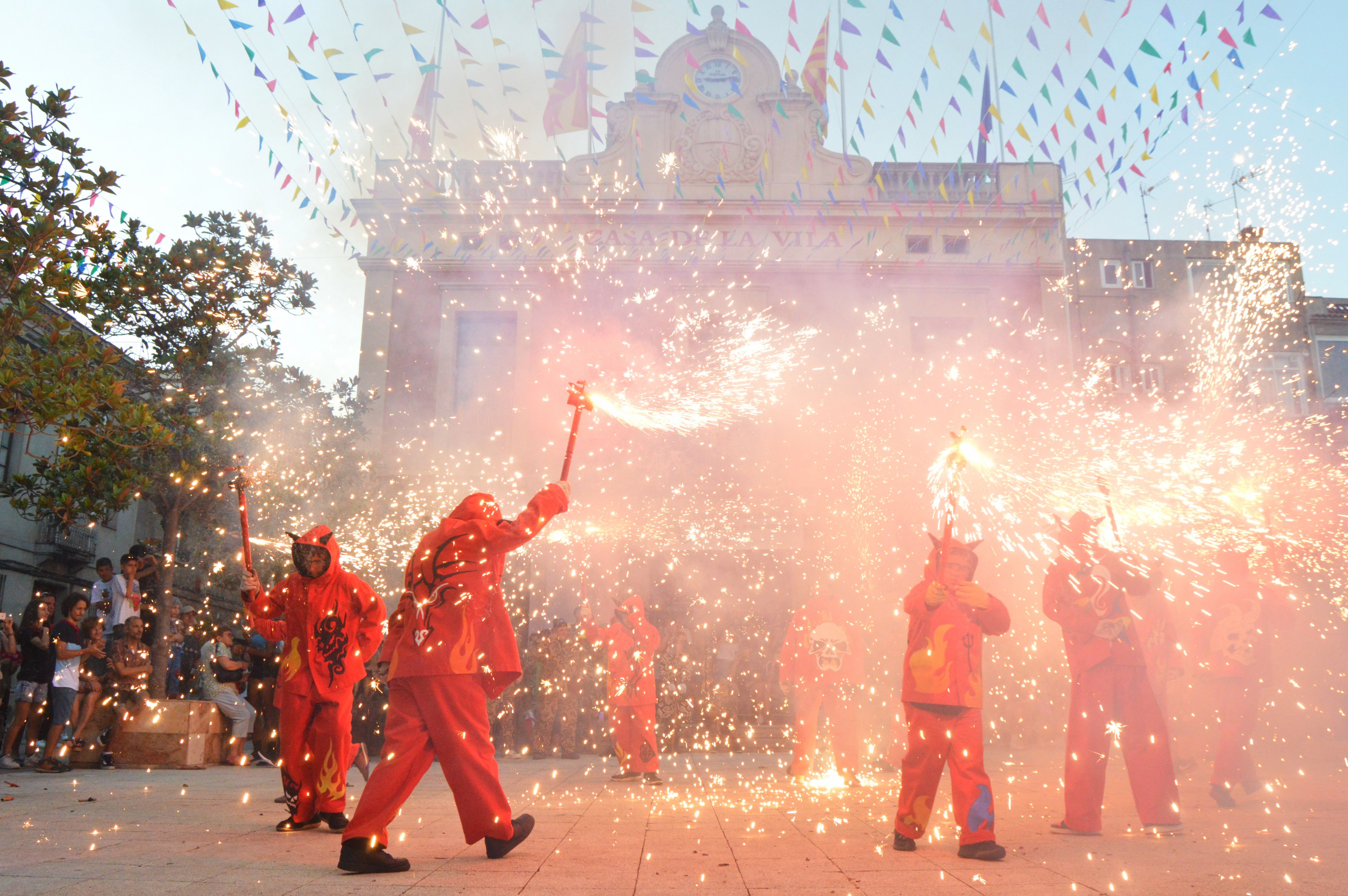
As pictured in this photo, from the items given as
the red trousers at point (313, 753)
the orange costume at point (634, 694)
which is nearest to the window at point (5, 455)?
the orange costume at point (634, 694)

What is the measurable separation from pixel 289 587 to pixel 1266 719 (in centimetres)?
1354

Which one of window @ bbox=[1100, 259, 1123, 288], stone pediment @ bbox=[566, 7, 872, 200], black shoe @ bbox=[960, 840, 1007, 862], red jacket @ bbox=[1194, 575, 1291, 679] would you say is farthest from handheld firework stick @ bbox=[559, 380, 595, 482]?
window @ bbox=[1100, 259, 1123, 288]

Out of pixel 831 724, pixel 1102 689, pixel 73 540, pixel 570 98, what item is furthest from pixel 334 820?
pixel 73 540

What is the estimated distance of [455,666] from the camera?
4.31m

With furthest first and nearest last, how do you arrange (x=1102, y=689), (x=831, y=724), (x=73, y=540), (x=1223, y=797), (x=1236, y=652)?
(x=73, y=540)
(x=831, y=724)
(x=1236, y=652)
(x=1223, y=797)
(x=1102, y=689)

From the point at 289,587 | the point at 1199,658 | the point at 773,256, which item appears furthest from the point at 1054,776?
the point at 773,256

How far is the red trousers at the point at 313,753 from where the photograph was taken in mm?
4953

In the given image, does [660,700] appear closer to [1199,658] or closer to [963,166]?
[1199,658]

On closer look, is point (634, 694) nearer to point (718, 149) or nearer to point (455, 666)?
point (455, 666)

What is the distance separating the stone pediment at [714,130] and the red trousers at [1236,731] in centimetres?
1274

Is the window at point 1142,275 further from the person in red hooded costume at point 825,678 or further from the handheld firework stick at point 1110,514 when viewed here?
the handheld firework stick at point 1110,514

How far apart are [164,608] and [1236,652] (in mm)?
10381

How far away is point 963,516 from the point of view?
1508 centimetres

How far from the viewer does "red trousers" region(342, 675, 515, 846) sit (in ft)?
13.3
